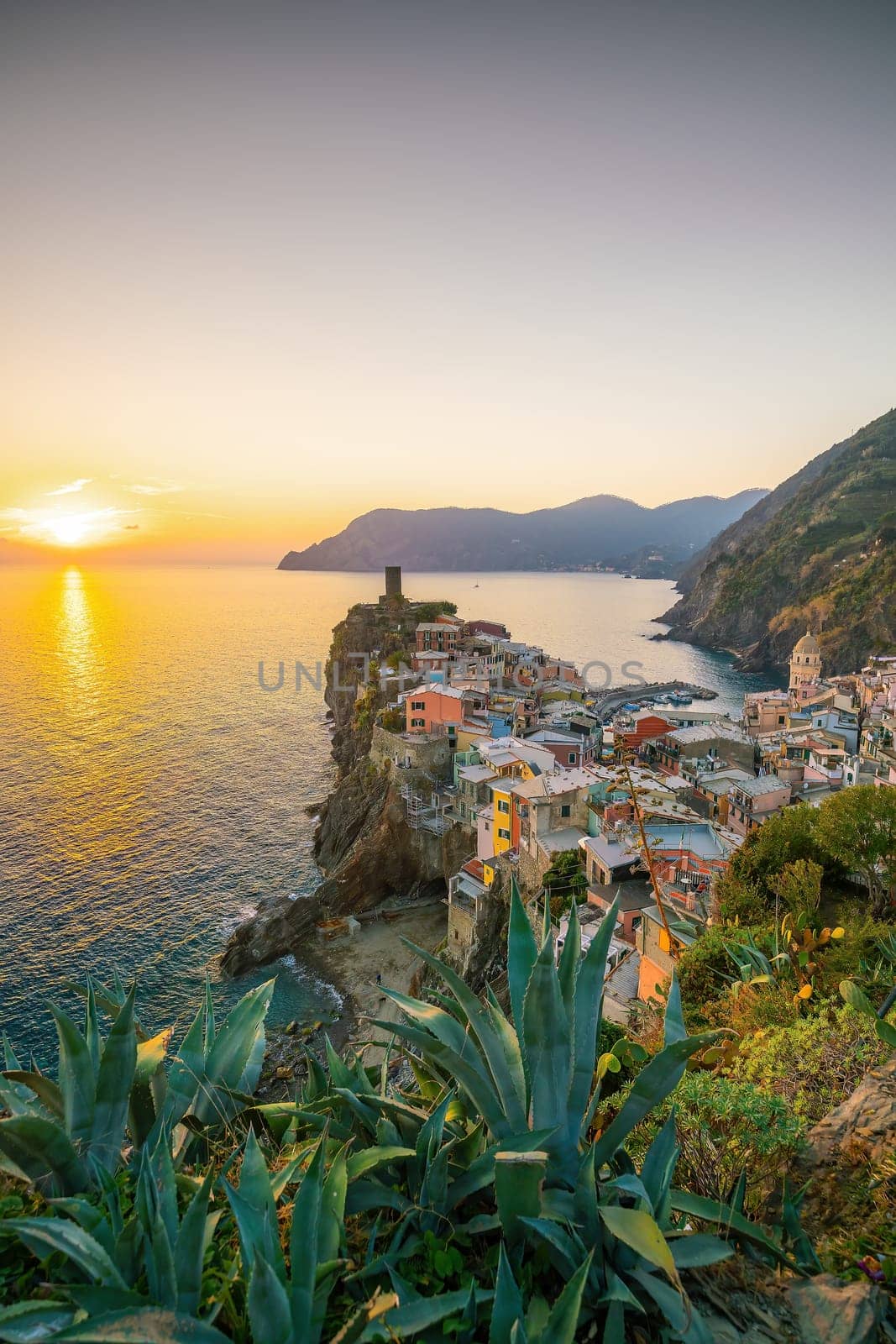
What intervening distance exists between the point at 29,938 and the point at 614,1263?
23.7m

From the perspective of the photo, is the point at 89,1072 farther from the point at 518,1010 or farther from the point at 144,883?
the point at 144,883

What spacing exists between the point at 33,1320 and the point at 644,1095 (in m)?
2.12

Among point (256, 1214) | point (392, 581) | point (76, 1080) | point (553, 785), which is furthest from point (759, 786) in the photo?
point (392, 581)

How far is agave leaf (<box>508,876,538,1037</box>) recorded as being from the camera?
2.87 meters

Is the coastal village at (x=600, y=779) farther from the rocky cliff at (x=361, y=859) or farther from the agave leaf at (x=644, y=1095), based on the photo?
the agave leaf at (x=644, y=1095)

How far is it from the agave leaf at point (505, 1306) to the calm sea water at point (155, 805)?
5921mm

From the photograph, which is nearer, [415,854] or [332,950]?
[332,950]

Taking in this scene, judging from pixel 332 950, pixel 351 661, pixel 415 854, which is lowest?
pixel 332 950

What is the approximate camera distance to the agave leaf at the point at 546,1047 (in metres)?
2.60

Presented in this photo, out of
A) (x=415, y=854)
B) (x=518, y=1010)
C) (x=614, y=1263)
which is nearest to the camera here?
(x=614, y=1263)

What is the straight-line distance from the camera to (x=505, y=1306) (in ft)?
6.52

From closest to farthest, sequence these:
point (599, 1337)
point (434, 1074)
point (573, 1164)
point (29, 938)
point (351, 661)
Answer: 1. point (599, 1337)
2. point (573, 1164)
3. point (434, 1074)
4. point (29, 938)
5. point (351, 661)

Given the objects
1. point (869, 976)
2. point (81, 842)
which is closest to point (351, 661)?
point (81, 842)

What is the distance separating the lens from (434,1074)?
10.3 feet
